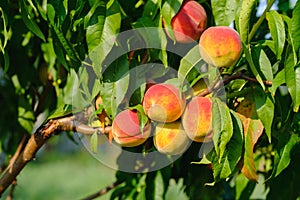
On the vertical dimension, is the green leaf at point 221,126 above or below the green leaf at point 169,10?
below

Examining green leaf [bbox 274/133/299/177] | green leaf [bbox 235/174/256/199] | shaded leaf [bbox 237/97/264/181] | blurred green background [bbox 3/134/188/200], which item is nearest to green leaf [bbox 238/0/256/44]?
shaded leaf [bbox 237/97/264/181]

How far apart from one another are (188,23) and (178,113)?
0.16 metres

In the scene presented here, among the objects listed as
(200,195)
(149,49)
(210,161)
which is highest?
(149,49)

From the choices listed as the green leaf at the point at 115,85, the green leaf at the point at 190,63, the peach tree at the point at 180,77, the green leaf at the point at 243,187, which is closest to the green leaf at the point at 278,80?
the peach tree at the point at 180,77

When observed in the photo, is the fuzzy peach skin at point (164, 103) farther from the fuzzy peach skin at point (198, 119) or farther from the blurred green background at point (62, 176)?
the blurred green background at point (62, 176)

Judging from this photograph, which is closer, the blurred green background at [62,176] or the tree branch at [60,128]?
the tree branch at [60,128]

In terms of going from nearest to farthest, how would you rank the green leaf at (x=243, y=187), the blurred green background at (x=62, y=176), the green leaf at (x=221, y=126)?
the green leaf at (x=221, y=126), the green leaf at (x=243, y=187), the blurred green background at (x=62, y=176)

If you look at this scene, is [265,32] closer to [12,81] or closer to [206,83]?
[206,83]

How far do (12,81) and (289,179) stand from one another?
25.6 inches

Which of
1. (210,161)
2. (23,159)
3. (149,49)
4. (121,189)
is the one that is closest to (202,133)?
(210,161)

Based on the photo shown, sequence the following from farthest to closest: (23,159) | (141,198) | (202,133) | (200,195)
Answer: (200,195) → (141,198) → (23,159) → (202,133)

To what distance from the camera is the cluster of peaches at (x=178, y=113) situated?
0.82 m

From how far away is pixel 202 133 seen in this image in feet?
2.71

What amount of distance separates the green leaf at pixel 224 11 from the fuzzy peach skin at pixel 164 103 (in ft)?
0.51
